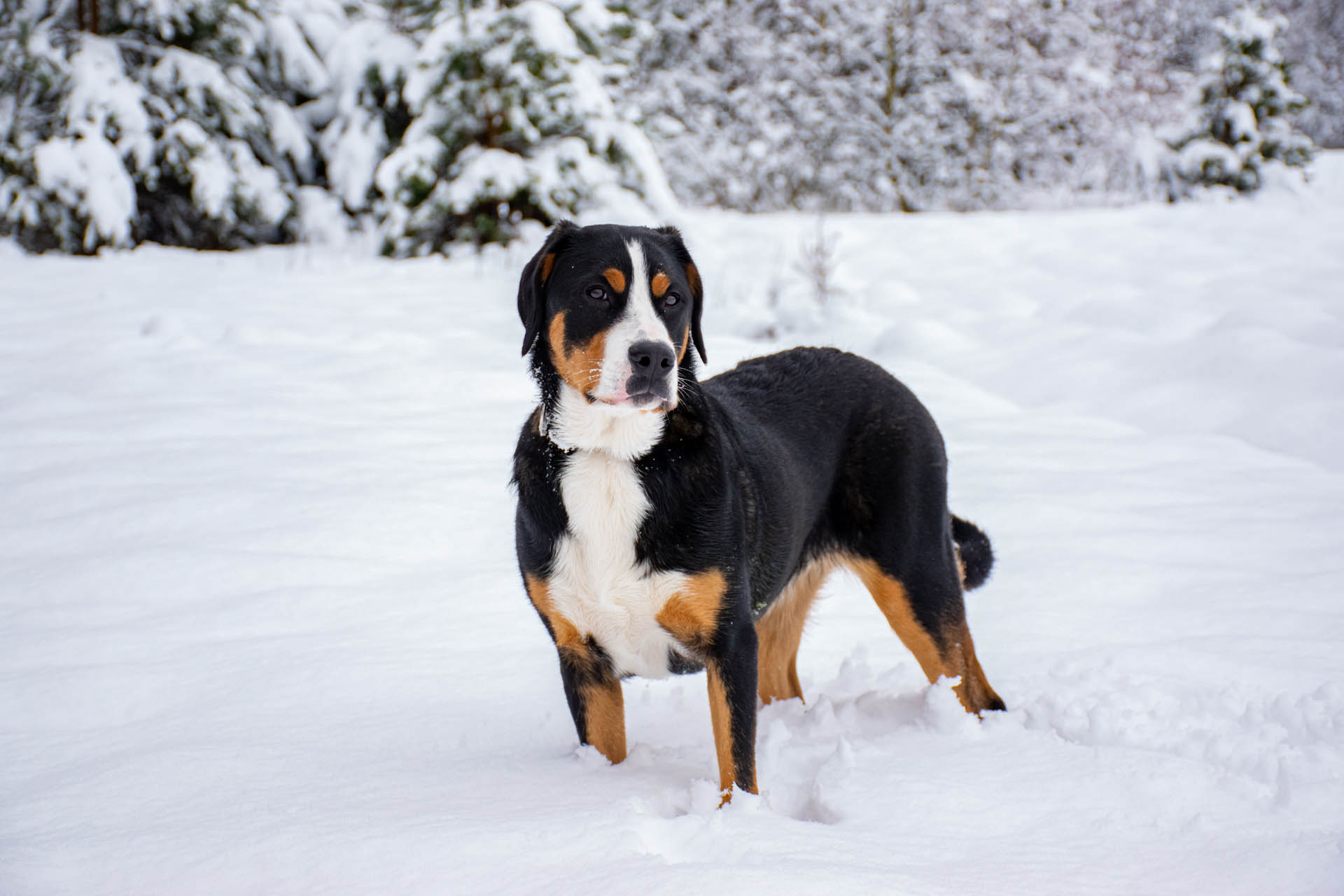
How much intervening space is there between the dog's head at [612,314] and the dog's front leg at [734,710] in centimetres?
62

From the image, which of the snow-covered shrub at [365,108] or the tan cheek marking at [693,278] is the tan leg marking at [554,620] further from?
the snow-covered shrub at [365,108]

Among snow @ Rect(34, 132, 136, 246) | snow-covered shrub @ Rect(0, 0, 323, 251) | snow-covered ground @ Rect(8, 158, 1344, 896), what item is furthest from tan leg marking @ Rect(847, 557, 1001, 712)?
snow @ Rect(34, 132, 136, 246)

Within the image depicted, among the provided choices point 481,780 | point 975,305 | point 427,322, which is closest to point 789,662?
point 481,780

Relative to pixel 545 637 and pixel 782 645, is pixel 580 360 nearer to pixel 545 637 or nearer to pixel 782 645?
pixel 782 645

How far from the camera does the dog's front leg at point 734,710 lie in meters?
2.22

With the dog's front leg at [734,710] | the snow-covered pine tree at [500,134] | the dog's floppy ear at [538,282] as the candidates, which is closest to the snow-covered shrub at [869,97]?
the snow-covered pine tree at [500,134]

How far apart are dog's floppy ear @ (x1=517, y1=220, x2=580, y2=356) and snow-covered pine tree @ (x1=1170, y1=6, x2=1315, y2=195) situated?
14653mm

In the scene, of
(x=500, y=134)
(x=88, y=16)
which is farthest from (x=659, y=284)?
(x=88, y=16)

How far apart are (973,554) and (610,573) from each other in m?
1.63

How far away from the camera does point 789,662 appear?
3125 mm

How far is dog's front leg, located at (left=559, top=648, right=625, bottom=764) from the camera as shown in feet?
7.97

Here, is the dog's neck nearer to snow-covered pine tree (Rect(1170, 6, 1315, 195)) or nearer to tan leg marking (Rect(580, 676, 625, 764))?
tan leg marking (Rect(580, 676, 625, 764))

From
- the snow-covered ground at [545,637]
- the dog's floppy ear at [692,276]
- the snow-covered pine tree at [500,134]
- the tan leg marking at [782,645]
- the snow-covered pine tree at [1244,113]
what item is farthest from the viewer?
the snow-covered pine tree at [1244,113]

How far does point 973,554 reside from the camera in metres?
3.32
